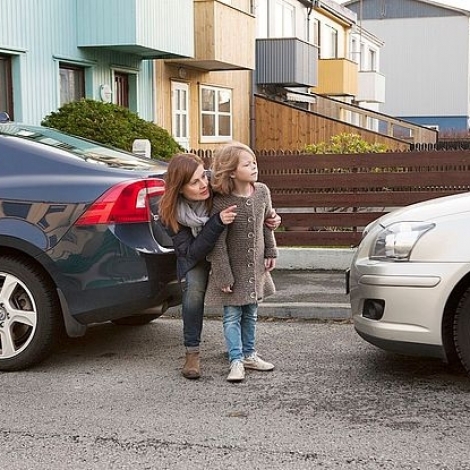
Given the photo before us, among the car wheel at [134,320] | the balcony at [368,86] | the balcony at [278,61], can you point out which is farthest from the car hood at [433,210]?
the balcony at [368,86]

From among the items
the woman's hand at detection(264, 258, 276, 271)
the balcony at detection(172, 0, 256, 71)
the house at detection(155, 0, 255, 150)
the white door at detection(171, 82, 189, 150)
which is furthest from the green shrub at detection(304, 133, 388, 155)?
the woman's hand at detection(264, 258, 276, 271)

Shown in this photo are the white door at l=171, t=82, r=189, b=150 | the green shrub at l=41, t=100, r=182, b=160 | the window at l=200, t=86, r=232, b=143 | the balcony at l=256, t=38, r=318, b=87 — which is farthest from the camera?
the balcony at l=256, t=38, r=318, b=87

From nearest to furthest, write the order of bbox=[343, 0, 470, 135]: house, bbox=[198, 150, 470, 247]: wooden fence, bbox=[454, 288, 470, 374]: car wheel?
bbox=[454, 288, 470, 374]: car wheel → bbox=[198, 150, 470, 247]: wooden fence → bbox=[343, 0, 470, 135]: house

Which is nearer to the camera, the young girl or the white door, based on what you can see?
the young girl

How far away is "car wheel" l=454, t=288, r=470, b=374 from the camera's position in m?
4.73

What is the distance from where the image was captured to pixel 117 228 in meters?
5.16

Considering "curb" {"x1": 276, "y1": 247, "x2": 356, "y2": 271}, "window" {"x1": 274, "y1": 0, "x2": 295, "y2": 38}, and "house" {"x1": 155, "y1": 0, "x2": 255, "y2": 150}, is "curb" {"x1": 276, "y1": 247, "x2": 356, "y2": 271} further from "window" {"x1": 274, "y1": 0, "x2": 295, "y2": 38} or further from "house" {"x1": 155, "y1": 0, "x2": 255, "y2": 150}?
"window" {"x1": 274, "y1": 0, "x2": 295, "y2": 38}

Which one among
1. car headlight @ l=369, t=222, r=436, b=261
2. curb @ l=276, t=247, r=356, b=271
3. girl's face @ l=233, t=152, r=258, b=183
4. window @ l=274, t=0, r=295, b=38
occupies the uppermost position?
window @ l=274, t=0, r=295, b=38

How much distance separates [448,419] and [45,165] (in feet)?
9.19

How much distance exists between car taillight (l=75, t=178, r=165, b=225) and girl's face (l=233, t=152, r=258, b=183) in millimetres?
609

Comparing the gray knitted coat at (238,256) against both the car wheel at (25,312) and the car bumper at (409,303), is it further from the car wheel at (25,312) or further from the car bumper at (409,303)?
the car wheel at (25,312)

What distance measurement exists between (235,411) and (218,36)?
14135 millimetres

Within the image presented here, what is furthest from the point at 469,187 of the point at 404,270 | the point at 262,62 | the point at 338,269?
the point at 262,62

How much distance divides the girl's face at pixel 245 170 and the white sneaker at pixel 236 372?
1101mm
